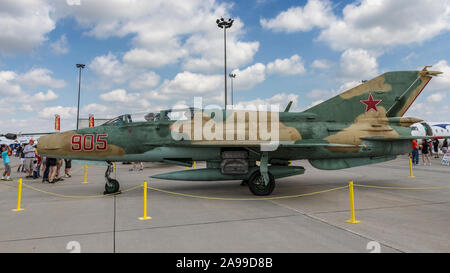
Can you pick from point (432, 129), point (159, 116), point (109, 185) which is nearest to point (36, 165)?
point (109, 185)

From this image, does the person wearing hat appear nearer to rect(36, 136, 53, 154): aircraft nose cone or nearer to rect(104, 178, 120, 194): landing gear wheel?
rect(36, 136, 53, 154): aircraft nose cone

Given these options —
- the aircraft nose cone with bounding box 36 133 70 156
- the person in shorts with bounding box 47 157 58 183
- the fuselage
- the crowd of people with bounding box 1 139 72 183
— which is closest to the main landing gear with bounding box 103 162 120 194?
the fuselage

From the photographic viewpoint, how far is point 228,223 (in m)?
5.02

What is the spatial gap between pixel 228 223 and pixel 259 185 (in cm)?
276

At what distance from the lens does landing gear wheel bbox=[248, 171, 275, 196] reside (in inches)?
299

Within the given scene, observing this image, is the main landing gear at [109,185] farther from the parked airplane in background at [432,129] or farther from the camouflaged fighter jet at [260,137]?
the parked airplane in background at [432,129]

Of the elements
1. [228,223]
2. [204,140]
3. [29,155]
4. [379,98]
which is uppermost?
[379,98]

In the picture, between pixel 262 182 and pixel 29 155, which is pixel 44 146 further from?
pixel 262 182

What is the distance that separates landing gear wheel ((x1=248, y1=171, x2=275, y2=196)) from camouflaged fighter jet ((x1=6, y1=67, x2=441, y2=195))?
0.03 metres

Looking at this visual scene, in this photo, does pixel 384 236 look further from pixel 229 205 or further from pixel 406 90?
pixel 406 90

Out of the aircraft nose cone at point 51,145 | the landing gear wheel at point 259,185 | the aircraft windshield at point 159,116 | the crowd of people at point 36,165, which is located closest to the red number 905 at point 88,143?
the aircraft nose cone at point 51,145

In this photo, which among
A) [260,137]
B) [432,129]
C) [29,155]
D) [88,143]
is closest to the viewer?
[260,137]
